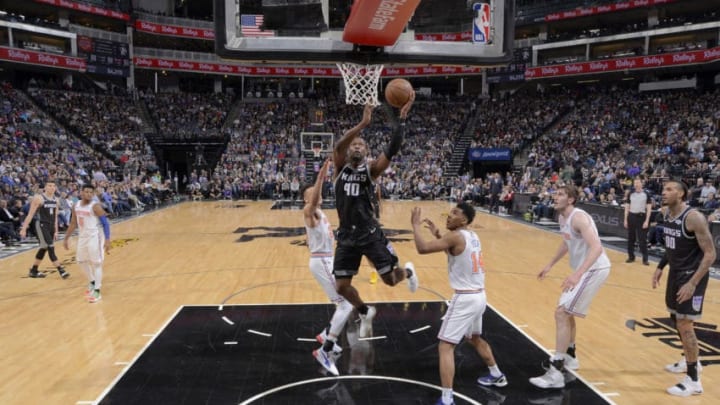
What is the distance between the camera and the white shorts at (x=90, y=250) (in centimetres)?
729

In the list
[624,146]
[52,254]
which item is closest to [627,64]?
[624,146]

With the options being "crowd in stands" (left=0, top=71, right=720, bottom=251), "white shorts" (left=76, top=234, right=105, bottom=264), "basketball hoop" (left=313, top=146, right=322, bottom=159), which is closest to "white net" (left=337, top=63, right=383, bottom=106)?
"white shorts" (left=76, top=234, right=105, bottom=264)

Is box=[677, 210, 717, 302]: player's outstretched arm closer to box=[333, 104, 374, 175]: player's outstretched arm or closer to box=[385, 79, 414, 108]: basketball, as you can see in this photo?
box=[385, 79, 414, 108]: basketball

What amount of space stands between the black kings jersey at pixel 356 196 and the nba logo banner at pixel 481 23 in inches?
183

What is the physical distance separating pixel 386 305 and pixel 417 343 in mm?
1502

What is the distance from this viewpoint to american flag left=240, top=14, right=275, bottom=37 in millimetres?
7785

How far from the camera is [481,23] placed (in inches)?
328

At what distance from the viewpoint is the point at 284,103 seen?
122 ft

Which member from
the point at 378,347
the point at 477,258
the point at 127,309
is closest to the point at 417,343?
the point at 378,347

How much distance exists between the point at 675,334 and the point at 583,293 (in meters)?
2.31

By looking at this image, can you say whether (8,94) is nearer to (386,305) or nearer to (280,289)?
(280,289)

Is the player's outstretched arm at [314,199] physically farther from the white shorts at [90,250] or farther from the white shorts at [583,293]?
the white shorts at [90,250]

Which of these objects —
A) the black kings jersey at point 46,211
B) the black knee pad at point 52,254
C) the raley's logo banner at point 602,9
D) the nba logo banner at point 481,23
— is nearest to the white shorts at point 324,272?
the nba logo banner at point 481,23

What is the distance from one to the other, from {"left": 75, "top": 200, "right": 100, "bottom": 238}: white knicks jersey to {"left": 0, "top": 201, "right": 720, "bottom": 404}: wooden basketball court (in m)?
1.01
